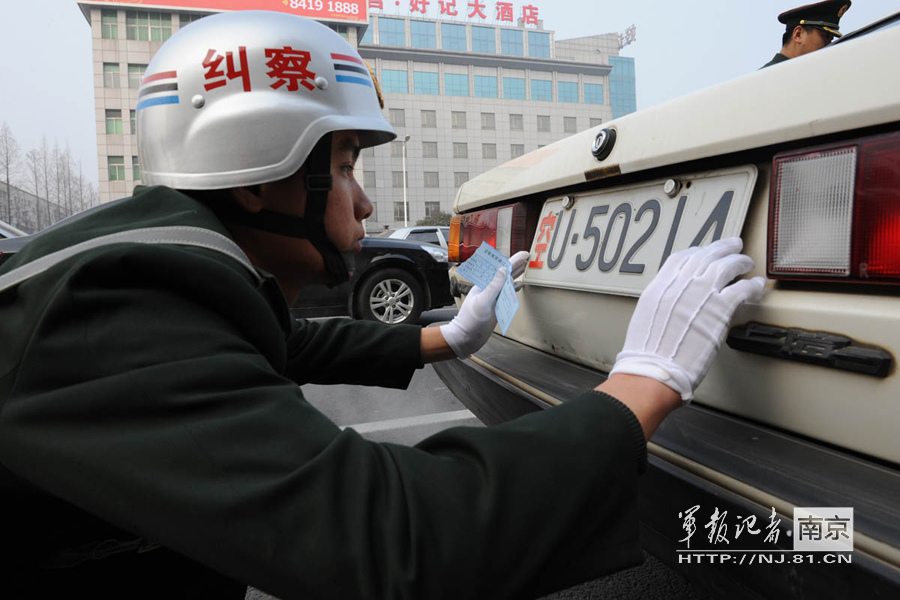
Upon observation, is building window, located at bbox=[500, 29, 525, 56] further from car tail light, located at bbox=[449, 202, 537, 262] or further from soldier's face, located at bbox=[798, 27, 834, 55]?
car tail light, located at bbox=[449, 202, 537, 262]

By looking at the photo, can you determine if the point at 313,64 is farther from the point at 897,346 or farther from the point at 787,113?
the point at 897,346

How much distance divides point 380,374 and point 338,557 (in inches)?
43.1

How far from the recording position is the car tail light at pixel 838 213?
1.01 metres

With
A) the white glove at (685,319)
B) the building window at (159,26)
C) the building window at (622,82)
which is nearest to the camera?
the white glove at (685,319)

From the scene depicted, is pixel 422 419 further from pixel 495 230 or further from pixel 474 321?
pixel 474 321

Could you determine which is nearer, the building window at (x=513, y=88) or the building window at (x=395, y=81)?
the building window at (x=395, y=81)

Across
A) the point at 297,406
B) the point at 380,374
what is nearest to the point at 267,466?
the point at 297,406

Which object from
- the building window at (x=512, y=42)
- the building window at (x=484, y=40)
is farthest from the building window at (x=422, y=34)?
the building window at (x=512, y=42)

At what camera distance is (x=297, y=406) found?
754 mm

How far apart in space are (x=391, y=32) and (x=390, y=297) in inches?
2128

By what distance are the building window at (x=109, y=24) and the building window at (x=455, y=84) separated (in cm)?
2456

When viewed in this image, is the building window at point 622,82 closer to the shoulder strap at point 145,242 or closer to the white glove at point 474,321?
the white glove at point 474,321

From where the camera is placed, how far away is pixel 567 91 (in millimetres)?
55531

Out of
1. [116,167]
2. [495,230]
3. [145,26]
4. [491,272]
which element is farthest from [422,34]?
[491,272]
